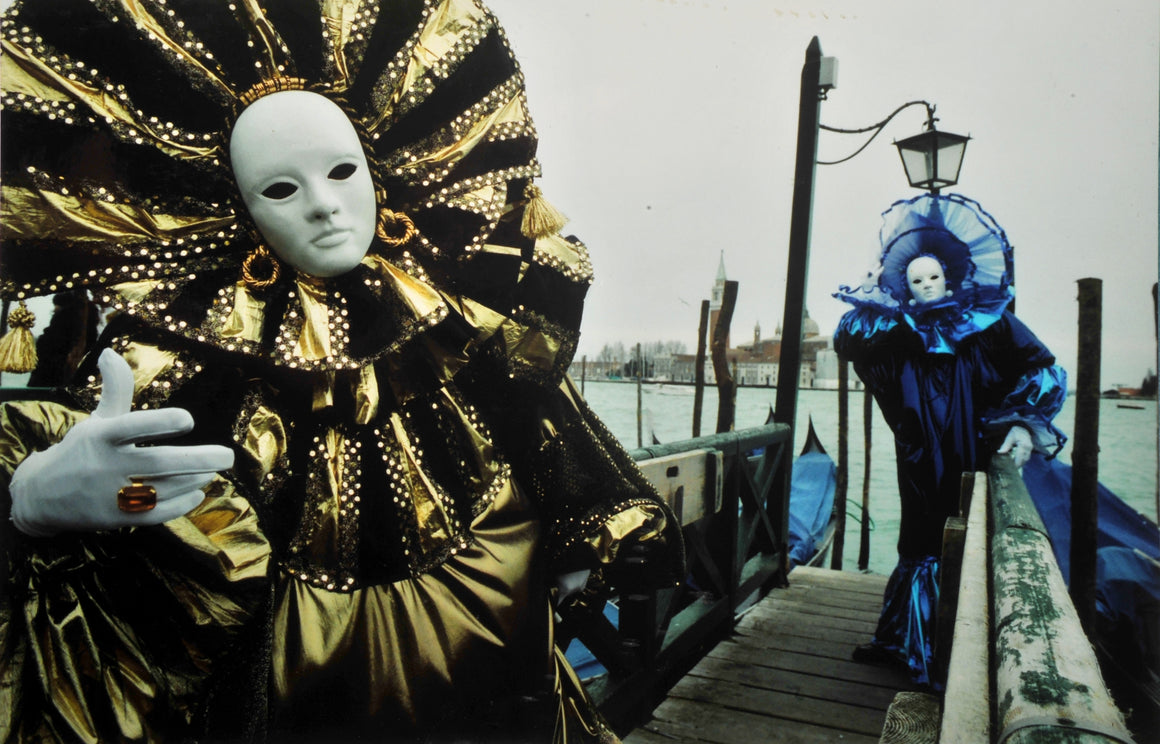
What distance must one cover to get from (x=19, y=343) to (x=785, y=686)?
6.69 ft

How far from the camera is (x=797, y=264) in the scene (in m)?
2.75

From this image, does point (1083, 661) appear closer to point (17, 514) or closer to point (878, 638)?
point (17, 514)

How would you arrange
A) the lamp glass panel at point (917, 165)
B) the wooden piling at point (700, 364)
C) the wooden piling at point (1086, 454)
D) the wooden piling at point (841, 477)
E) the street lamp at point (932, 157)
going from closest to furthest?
the street lamp at point (932, 157) → the lamp glass panel at point (917, 165) → the wooden piling at point (1086, 454) → the wooden piling at point (700, 364) → the wooden piling at point (841, 477)

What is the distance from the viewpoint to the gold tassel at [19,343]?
0.67m

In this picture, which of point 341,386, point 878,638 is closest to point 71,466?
point 341,386

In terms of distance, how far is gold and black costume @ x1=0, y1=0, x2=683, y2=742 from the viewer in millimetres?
616

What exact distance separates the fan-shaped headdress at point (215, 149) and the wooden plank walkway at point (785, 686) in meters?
1.45

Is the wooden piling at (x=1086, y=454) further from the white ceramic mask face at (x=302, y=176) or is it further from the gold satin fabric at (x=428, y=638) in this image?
the white ceramic mask face at (x=302, y=176)

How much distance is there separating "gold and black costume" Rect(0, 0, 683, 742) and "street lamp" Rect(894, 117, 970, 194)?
149 centimetres

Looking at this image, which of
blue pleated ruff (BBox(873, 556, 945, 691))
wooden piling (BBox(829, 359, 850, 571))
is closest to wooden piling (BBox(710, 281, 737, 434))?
wooden piling (BBox(829, 359, 850, 571))

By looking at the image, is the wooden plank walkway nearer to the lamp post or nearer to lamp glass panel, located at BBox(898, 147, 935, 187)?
the lamp post

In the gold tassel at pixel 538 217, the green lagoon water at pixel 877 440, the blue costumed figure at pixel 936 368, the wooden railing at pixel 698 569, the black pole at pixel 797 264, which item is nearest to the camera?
the gold tassel at pixel 538 217

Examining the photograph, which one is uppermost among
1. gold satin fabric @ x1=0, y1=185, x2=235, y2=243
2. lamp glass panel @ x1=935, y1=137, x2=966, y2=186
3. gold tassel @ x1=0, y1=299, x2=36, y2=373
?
lamp glass panel @ x1=935, y1=137, x2=966, y2=186

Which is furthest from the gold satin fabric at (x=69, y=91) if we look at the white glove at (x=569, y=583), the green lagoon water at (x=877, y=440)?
the green lagoon water at (x=877, y=440)
